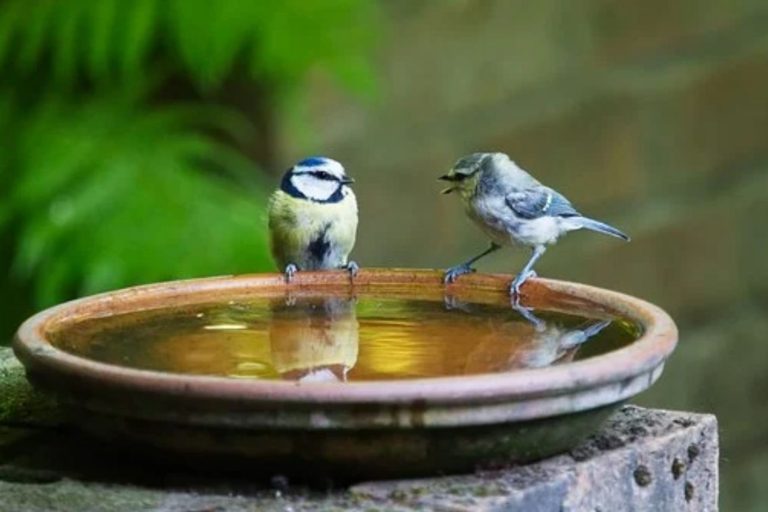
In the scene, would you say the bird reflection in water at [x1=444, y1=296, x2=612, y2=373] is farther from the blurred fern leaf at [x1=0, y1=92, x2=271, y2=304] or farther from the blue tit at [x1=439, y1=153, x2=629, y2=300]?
the blurred fern leaf at [x1=0, y1=92, x2=271, y2=304]

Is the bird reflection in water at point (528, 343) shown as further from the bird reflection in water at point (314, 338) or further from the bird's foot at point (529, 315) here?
Result: the bird reflection in water at point (314, 338)

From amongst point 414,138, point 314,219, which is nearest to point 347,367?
point 314,219

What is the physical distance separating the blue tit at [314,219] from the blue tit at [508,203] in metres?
0.21

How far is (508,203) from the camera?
8.67ft

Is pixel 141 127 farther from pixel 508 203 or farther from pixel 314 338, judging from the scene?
pixel 314 338

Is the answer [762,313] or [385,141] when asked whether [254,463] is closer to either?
[385,141]

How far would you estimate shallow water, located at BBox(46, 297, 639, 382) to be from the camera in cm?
184

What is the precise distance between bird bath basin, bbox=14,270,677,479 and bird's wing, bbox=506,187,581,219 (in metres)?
0.42

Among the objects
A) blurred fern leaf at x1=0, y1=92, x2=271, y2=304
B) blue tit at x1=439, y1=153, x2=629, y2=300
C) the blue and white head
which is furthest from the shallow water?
blurred fern leaf at x1=0, y1=92, x2=271, y2=304

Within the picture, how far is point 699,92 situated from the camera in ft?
16.6

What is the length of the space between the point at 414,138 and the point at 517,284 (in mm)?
2179

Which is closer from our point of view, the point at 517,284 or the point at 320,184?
the point at 517,284

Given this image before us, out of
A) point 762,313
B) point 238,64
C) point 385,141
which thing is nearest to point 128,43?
point 238,64

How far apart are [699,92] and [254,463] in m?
3.62
